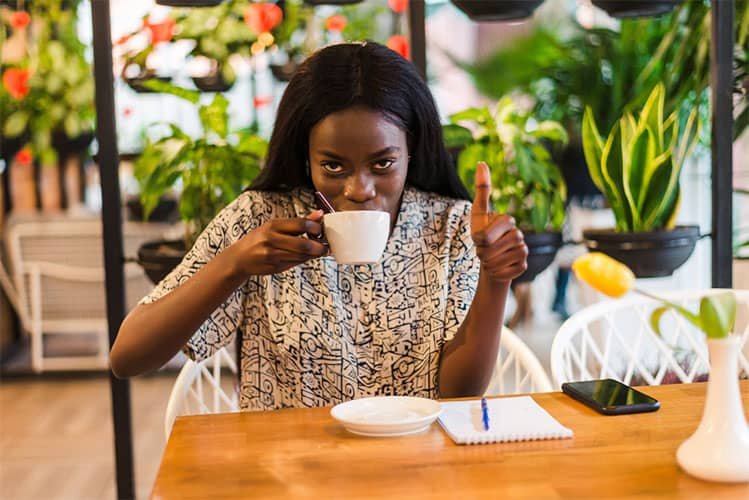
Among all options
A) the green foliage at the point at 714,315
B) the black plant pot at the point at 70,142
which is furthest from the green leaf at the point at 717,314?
the black plant pot at the point at 70,142

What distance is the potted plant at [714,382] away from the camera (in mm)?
888

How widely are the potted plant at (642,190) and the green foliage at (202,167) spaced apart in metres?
0.87

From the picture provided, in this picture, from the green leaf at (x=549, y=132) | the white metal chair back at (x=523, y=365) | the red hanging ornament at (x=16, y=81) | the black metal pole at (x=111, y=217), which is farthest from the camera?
the red hanging ornament at (x=16, y=81)

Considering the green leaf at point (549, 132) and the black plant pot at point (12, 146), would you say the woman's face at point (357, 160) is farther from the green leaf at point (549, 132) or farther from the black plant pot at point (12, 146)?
the black plant pot at point (12, 146)

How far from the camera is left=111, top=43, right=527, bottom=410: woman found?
140cm

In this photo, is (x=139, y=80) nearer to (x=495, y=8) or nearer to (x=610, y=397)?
(x=495, y=8)

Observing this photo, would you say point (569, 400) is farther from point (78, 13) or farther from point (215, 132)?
point (78, 13)

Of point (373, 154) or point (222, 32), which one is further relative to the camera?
point (222, 32)

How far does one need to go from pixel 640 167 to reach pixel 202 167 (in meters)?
1.10

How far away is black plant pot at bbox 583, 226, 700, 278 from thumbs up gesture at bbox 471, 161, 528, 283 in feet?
3.59

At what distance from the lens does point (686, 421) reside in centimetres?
114

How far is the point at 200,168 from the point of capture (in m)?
2.38

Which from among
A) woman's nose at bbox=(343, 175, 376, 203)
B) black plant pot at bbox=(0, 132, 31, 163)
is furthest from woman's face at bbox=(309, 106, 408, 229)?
black plant pot at bbox=(0, 132, 31, 163)

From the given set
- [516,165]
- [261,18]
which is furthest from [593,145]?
[261,18]
